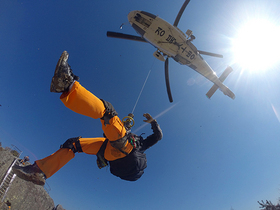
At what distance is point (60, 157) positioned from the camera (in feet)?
11.8

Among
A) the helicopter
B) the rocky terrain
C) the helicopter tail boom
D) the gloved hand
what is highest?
the helicopter tail boom

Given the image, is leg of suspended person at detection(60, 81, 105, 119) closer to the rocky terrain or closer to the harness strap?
the harness strap

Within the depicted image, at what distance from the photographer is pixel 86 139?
4.19m

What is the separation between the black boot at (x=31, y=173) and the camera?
3.11 meters

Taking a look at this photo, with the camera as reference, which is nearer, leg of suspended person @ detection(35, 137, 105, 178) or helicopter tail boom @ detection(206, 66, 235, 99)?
leg of suspended person @ detection(35, 137, 105, 178)

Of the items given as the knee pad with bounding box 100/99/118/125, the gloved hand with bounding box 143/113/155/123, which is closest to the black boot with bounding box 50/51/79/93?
the knee pad with bounding box 100/99/118/125

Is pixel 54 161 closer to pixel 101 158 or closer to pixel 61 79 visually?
pixel 101 158

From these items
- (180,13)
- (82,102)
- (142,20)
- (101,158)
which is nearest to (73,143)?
(101,158)

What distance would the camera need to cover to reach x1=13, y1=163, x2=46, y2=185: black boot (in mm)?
3111

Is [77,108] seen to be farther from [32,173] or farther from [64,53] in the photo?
[32,173]

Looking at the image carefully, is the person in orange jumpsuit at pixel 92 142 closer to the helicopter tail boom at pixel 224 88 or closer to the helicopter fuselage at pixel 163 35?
the helicopter fuselage at pixel 163 35

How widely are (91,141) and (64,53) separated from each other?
113 inches

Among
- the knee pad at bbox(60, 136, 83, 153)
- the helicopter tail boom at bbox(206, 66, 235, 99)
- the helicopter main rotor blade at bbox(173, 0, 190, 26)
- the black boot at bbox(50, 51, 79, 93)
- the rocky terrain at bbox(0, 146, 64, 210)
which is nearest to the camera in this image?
the black boot at bbox(50, 51, 79, 93)

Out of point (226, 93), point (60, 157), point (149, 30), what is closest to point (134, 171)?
point (60, 157)
